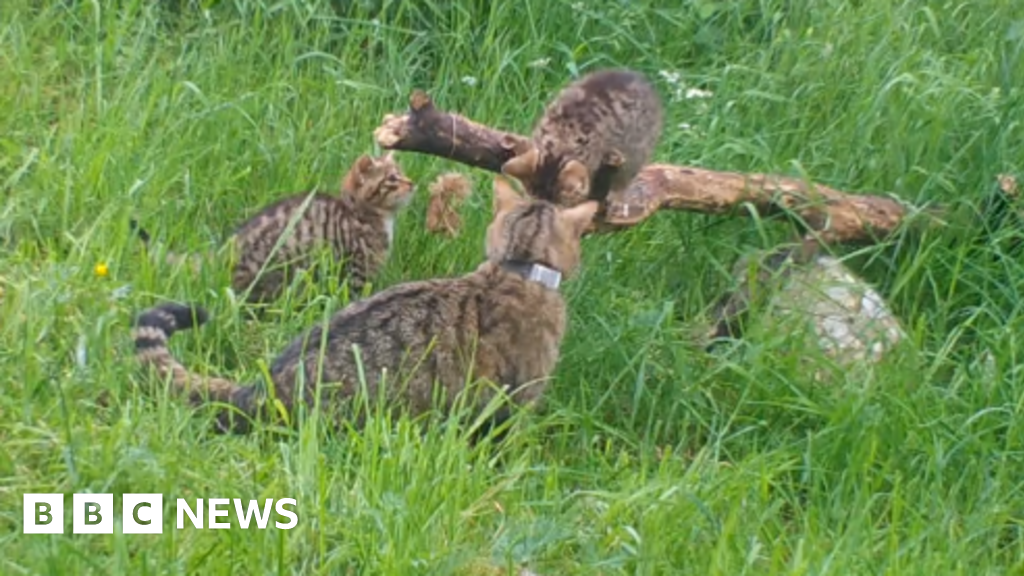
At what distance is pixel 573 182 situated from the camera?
6.96 metres

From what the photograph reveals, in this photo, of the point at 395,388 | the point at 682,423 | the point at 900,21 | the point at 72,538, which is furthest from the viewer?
the point at 900,21

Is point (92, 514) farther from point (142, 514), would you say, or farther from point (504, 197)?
point (504, 197)

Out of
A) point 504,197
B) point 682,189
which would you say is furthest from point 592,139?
point 504,197

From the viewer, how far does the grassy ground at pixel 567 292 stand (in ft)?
17.3

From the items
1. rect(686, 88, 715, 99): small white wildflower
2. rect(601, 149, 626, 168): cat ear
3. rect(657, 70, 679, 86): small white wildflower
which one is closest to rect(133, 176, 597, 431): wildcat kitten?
rect(601, 149, 626, 168): cat ear

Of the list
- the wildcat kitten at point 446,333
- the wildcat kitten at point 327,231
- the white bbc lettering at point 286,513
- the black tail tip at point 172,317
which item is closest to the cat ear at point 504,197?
the wildcat kitten at point 446,333

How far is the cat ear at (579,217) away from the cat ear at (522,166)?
28 cm

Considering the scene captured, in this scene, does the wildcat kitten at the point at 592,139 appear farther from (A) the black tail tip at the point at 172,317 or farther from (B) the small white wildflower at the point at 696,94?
(A) the black tail tip at the point at 172,317

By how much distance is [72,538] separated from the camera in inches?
191

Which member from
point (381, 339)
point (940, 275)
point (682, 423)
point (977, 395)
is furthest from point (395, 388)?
point (940, 275)

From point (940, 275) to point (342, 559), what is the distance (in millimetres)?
3150

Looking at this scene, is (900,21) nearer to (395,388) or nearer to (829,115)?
(829,115)

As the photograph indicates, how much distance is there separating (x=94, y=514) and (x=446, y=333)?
1462 millimetres

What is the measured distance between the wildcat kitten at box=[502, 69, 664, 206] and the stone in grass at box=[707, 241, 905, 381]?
567 millimetres
